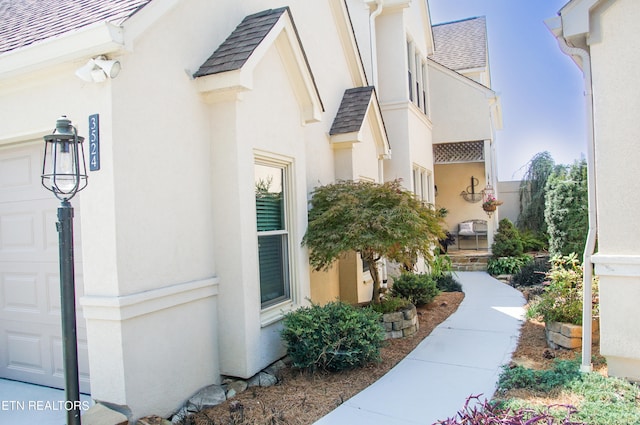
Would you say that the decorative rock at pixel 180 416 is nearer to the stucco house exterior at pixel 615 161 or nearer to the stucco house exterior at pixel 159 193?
the stucco house exterior at pixel 159 193

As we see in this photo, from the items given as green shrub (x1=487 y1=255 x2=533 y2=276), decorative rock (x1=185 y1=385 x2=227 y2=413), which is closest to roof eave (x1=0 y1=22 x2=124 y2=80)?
decorative rock (x1=185 y1=385 x2=227 y2=413)

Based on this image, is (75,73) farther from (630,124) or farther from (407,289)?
(407,289)

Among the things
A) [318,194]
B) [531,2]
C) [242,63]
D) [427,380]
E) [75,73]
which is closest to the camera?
[75,73]

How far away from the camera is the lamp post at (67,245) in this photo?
129 inches

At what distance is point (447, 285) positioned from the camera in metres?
11.4

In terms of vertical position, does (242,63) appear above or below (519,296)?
above

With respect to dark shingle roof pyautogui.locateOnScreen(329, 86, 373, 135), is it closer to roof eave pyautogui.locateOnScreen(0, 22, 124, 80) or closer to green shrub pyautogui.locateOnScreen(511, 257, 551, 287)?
roof eave pyautogui.locateOnScreen(0, 22, 124, 80)

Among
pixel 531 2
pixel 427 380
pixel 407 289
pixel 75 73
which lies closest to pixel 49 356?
pixel 75 73

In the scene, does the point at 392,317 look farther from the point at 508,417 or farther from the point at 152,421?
the point at 152,421

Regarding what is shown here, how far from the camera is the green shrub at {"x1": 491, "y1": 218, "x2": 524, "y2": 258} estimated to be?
552 inches

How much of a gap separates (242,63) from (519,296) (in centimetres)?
835

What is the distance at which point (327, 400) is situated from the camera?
4.87 metres

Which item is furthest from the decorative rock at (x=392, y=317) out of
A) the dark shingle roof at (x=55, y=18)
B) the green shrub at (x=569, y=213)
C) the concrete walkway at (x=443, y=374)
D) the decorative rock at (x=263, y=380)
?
the green shrub at (x=569, y=213)

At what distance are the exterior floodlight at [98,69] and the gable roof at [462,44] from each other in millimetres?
15236
